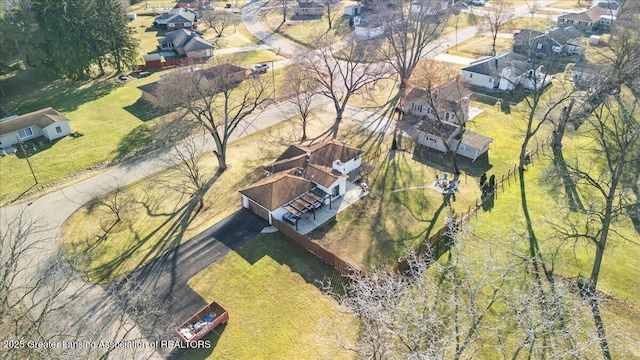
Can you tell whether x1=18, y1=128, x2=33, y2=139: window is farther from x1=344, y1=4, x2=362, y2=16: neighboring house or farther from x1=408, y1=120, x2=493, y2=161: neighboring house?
x1=344, y1=4, x2=362, y2=16: neighboring house

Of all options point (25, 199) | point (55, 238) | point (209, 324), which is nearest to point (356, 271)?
point (209, 324)

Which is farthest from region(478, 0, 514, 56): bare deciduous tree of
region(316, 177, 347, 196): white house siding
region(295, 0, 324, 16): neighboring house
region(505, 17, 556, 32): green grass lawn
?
region(316, 177, 347, 196): white house siding

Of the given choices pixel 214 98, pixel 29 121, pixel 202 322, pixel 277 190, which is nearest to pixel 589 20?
pixel 214 98

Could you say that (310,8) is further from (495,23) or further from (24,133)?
(24,133)

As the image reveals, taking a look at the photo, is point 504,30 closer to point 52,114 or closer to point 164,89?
point 164,89

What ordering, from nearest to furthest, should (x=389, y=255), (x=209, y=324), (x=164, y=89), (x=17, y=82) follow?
(x=209, y=324) → (x=389, y=255) → (x=164, y=89) → (x=17, y=82)

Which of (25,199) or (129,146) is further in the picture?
(129,146)
